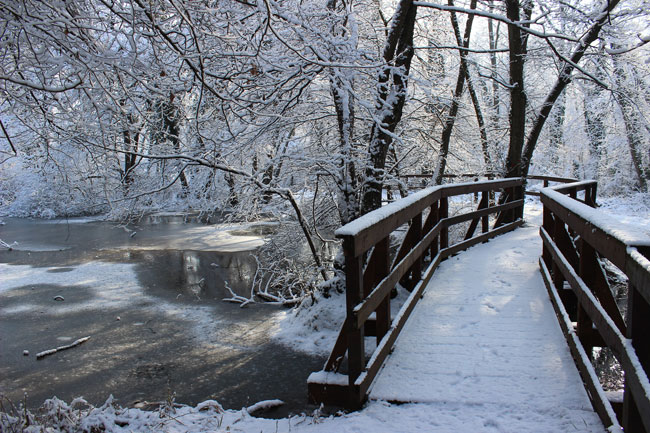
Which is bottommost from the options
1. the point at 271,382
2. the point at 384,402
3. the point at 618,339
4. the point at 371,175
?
the point at 271,382

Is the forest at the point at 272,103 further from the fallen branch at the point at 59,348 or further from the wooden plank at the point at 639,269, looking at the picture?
the wooden plank at the point at 639,269

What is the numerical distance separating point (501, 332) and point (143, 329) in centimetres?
689

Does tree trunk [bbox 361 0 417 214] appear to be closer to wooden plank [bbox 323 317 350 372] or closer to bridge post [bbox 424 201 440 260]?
bridge post [bbox 424 201 440 260]

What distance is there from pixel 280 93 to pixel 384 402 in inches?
238

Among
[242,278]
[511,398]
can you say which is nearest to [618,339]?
[511,398]

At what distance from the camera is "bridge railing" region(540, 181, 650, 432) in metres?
2.34

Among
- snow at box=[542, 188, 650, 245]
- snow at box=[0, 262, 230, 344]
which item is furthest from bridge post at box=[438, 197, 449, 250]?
snow at box=[0, 262, 230, 344]

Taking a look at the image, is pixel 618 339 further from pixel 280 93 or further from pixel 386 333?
pixel 280 93

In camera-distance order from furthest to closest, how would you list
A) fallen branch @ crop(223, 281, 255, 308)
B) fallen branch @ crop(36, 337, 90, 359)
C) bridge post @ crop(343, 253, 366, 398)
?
fallen branch @ crop(223, 281, 255, 308), fallen branch @ crop(36, 337, 90, 359), bridge post @ crop(343, 253, 366, 398)

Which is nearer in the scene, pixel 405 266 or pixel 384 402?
pixel 384 402

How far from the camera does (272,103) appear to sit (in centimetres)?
869

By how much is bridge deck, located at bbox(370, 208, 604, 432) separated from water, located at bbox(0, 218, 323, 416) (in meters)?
2.06

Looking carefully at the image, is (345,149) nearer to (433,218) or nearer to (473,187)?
(473,187)

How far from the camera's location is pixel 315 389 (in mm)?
3596
